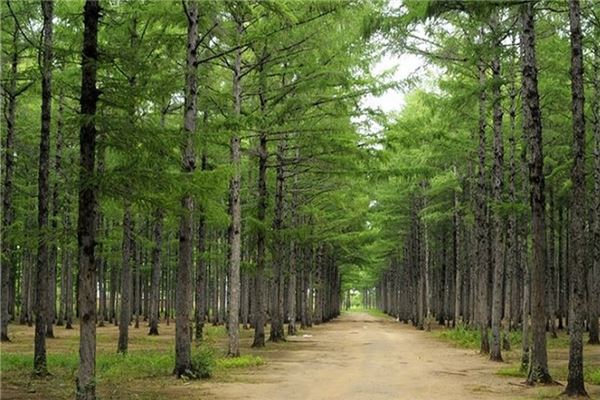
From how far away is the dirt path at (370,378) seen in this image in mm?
12320

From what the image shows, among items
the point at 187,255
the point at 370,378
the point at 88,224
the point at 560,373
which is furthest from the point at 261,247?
the point at 88,224

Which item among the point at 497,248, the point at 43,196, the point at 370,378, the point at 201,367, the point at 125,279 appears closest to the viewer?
the point at 43,196

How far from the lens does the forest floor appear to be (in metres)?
12.2

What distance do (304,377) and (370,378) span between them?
149 centimetres

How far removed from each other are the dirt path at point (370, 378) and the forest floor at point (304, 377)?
2 cm

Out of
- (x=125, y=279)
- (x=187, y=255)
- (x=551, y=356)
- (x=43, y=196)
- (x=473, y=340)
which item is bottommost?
(x=473, y=340)

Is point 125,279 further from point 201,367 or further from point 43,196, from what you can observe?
point 201,367

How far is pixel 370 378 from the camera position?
14.8 meters

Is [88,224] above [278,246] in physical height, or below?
above

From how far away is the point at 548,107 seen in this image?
24.1 metres

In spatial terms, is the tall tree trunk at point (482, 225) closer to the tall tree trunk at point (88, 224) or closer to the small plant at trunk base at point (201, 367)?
the small plant at trunk base at point (201, 367)

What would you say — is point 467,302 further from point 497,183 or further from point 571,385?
point 571,385

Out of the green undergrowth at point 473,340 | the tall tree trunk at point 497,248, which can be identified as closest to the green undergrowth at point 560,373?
the tall tree trunk at point 497,248

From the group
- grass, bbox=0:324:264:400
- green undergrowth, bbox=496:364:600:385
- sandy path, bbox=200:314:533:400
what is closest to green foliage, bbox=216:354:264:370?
grass, bbox=0:324:264:400
